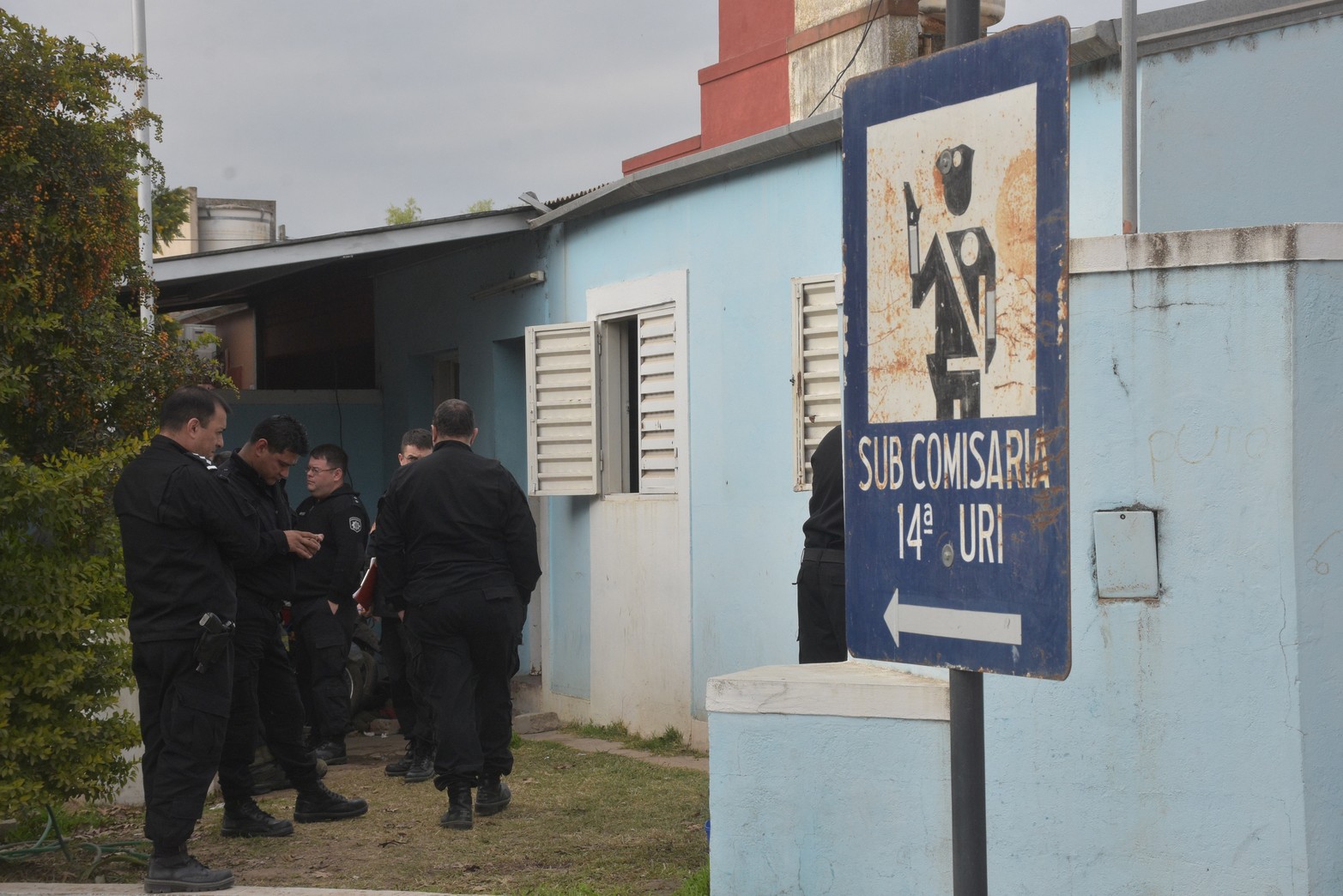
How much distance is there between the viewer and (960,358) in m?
2.52

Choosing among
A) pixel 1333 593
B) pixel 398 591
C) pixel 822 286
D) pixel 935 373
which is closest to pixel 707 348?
pixel 822 286

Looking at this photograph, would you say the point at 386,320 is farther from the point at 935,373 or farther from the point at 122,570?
the point at 935,373

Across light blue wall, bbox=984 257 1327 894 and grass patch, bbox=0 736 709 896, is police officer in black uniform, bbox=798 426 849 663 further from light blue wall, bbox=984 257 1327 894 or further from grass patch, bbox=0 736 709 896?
light blue wall, bbox=984 257 1327 894

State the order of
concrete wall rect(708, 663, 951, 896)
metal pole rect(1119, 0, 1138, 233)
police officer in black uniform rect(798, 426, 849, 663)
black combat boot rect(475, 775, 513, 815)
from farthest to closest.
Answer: black combat boot rect(475, 775, 513, 815), police officer in black uniform rect(798, 426, 849, 663), metal pole rect(1119, 0, 1138, 233), concrete wall rect(708, 663, 951, 896)

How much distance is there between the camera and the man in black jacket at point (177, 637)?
17.7ft

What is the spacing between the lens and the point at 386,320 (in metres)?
13.1

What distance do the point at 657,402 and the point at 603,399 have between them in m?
0.68

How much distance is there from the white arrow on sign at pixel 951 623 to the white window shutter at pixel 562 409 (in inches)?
278

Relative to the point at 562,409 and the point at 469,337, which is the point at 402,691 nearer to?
the point at 562,409

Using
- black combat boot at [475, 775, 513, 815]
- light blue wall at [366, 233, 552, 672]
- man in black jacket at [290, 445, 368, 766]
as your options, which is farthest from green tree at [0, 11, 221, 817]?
light blue wall at [366, 233, 552, 672]

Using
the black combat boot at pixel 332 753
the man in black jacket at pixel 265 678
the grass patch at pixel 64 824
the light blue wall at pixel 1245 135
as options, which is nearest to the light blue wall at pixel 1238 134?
the light blue wall at pixel 1245 135

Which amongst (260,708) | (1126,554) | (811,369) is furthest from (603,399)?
(1126,554)

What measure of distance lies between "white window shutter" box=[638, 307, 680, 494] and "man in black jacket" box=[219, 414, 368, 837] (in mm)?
2865

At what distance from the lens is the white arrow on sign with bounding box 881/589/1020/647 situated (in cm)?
241
